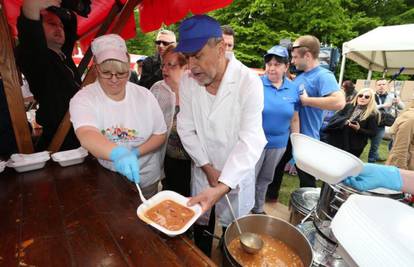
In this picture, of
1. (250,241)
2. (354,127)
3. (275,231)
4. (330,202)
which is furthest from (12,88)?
(354,127)

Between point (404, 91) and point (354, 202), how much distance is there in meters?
12.7

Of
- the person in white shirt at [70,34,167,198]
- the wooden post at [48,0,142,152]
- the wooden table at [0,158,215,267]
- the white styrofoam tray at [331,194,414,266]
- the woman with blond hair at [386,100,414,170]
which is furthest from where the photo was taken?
the woman with blond hair at [386,100,414,170]

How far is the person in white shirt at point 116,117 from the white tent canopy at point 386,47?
22.2 ft

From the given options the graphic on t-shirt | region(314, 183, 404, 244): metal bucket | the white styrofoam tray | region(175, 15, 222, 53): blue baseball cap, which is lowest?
region(314, 183, 404, 244): metal bucket

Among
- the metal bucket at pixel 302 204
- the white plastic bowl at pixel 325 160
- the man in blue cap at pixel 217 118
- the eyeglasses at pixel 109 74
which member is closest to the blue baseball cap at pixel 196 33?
the man in blue cap at pixel 217 118

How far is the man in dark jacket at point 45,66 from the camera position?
5.24ft

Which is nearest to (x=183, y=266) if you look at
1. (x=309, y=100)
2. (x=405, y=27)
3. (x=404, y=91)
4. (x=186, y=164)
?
(x=186, y=164)

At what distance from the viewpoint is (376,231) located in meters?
0.80

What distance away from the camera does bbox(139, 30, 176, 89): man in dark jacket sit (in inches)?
111

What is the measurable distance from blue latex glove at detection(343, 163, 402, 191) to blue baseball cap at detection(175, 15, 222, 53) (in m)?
1.13

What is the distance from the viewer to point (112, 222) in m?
1.14

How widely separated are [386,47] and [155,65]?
6666mm

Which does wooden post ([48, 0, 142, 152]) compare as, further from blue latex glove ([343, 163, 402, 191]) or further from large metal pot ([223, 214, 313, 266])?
blue latex glove ([343, 163, 402, 191])

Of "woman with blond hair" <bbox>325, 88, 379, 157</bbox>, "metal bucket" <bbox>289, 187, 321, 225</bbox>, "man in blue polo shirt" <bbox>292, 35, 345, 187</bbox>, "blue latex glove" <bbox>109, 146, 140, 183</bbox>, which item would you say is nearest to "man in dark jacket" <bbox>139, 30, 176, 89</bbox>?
"man in blue polo shirt" <bbox>292, 35, 345, 187</bbox>
